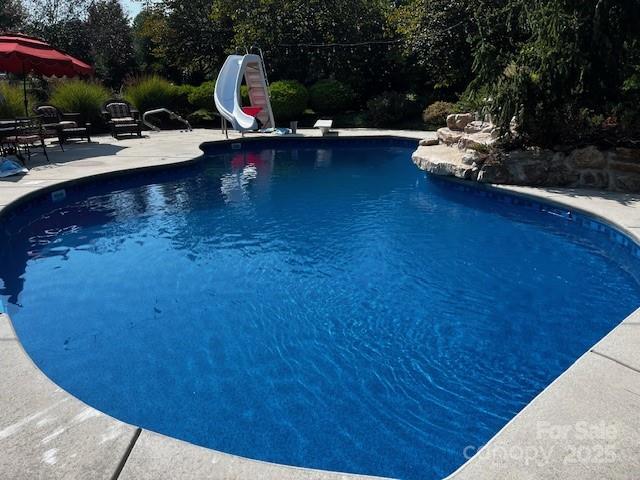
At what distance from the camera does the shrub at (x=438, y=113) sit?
52.2ft

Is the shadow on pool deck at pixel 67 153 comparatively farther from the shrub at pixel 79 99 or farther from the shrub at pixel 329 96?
the shrub at pixel 329 96

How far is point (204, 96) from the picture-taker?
1797cm

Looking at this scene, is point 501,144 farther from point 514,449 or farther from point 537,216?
point 514,449

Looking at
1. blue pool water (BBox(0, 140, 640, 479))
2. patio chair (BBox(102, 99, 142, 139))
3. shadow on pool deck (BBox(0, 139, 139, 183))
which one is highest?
patio chair (BBox(102, 99, 142, 139))

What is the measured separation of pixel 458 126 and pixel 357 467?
10002 mm

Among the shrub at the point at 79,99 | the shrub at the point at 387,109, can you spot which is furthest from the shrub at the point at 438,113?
the shrub at the point at 79,99

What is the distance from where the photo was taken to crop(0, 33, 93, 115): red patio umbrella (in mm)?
9742

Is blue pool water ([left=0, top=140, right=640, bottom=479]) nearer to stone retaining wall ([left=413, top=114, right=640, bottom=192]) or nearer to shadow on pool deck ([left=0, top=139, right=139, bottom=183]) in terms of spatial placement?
stone retaining wall ([left=413, top=114, right=640, bottom=192])

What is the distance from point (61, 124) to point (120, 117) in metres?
3.39

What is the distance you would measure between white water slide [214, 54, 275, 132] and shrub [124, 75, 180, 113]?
3.04 m

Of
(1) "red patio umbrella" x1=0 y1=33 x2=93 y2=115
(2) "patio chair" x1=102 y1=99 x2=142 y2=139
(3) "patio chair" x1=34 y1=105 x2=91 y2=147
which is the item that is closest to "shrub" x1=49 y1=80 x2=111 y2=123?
(2) "patio chair" x1=102 y1=99 x2=142 y2=139

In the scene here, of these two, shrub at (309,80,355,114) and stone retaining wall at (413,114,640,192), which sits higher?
shrub at (309,80,355,114)

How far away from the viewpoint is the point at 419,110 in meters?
17.6

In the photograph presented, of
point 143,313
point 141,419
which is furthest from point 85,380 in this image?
point 143,313
